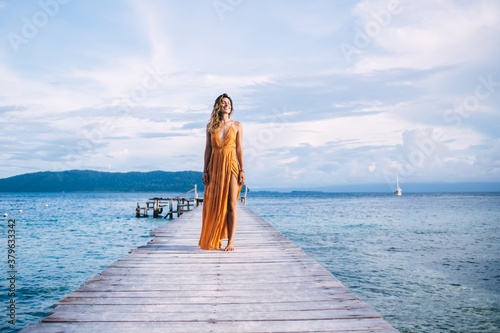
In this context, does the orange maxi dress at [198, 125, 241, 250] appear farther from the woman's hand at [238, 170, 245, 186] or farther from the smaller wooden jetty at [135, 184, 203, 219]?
the smaller wooden jetty at [135, 184, 203, 219]

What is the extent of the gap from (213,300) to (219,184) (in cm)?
249

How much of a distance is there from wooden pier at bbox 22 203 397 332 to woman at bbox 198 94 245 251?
0.62 m

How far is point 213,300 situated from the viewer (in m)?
3.06

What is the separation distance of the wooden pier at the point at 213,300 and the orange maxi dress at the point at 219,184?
0.62 metres

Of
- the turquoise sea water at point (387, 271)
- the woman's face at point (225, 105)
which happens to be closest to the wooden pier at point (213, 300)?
the woman's face at point (225, 105)

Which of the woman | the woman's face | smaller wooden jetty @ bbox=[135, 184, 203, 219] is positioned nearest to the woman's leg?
the woman

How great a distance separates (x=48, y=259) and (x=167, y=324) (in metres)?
12.4

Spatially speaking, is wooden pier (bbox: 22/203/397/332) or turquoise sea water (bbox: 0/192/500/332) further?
turquoise sea water (bbox: 0/192/500/332)

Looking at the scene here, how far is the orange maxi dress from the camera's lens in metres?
5.36

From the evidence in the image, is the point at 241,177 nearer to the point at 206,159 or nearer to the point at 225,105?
the point at 206,159

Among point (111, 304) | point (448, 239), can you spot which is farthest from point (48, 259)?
point (448, 239)

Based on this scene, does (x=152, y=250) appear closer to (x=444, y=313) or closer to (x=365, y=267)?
(x=444, y=313)

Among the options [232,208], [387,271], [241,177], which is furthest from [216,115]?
[387,271]

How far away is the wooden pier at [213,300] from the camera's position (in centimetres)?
250
